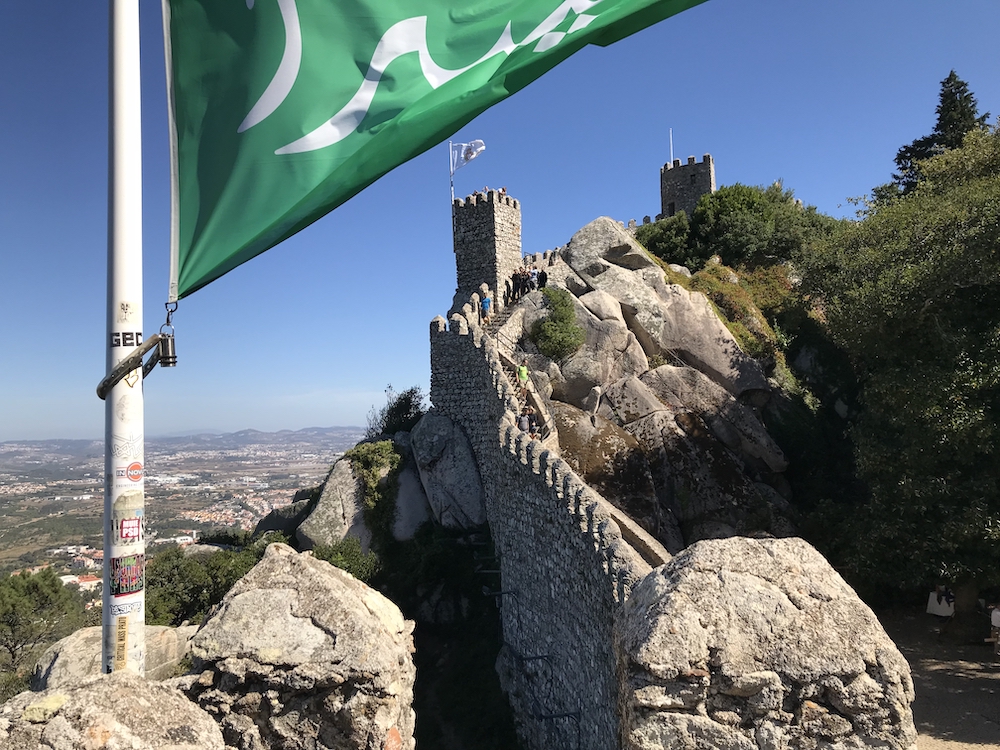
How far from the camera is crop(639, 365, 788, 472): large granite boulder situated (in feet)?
69.2

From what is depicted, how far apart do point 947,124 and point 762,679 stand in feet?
126

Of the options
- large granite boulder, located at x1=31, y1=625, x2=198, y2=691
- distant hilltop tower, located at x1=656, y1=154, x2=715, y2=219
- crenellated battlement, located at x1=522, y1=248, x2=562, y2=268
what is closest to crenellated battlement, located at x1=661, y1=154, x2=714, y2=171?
distant hilltop tower, located at x1=656, y1=154, x2=715, y2=219

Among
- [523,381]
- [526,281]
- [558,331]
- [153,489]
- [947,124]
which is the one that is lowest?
[153,489]

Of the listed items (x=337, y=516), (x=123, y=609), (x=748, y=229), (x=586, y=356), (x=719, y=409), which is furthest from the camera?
(x=748, y=229)

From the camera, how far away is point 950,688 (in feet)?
42.1

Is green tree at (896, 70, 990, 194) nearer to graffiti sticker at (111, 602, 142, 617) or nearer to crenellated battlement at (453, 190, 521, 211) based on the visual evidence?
crenellated battlement at (453, 190, 521, 211)

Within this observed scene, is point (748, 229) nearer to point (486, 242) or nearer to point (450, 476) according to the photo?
point (486, 242)

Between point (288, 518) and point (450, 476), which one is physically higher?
point (450, 476)

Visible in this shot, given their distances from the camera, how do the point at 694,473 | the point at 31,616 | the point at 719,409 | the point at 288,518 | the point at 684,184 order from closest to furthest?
the point at 694,473
the point at 31,616
the point at 719,409
the point at 288,518
the point at 684,184

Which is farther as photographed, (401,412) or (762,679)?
(401,412)

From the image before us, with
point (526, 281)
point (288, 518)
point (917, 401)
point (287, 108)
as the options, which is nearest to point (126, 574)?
point (287, 108)

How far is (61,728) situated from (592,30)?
497 centimetres

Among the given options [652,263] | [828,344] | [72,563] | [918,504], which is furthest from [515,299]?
[72,563]

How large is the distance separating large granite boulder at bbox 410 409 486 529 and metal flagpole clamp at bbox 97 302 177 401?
1881cm
